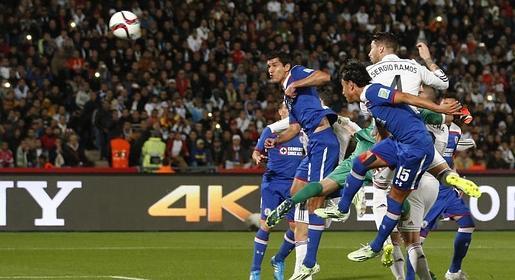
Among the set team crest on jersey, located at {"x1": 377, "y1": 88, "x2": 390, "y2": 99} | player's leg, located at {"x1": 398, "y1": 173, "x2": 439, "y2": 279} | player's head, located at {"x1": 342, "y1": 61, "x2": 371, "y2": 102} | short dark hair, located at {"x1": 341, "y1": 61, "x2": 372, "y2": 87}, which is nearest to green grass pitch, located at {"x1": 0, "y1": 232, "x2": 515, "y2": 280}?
player's leg, located at {"x1": 398, "y1": 173, "x2": 439, "y2": 279}

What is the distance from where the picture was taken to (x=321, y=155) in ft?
42.6

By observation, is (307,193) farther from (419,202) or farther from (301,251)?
(419,202)

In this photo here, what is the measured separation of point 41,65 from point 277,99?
231 inches

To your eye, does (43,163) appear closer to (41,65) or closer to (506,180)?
(41,65)

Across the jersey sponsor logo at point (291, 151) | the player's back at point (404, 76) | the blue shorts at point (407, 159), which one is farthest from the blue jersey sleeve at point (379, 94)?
the jersey sponsor logo at point (291, 151)

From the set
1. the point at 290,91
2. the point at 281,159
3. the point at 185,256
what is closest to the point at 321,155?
the point at 290,91

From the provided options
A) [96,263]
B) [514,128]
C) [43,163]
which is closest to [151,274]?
[96,263]

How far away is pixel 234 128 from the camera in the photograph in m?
26.8

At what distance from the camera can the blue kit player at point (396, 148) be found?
461 inches

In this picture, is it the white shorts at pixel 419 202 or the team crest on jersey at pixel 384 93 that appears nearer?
the team crest on jersey at pixel 384 93

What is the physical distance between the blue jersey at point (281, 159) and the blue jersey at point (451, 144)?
1918 mm

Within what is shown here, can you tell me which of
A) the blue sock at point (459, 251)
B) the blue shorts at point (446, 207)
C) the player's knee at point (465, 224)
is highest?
the blue shorts at point (446, 207)

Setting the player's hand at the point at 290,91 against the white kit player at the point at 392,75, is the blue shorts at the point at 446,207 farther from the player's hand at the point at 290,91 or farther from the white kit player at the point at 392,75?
the player's hand at the point at 290,91

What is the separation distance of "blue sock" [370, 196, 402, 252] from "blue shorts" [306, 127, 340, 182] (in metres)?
1.29
